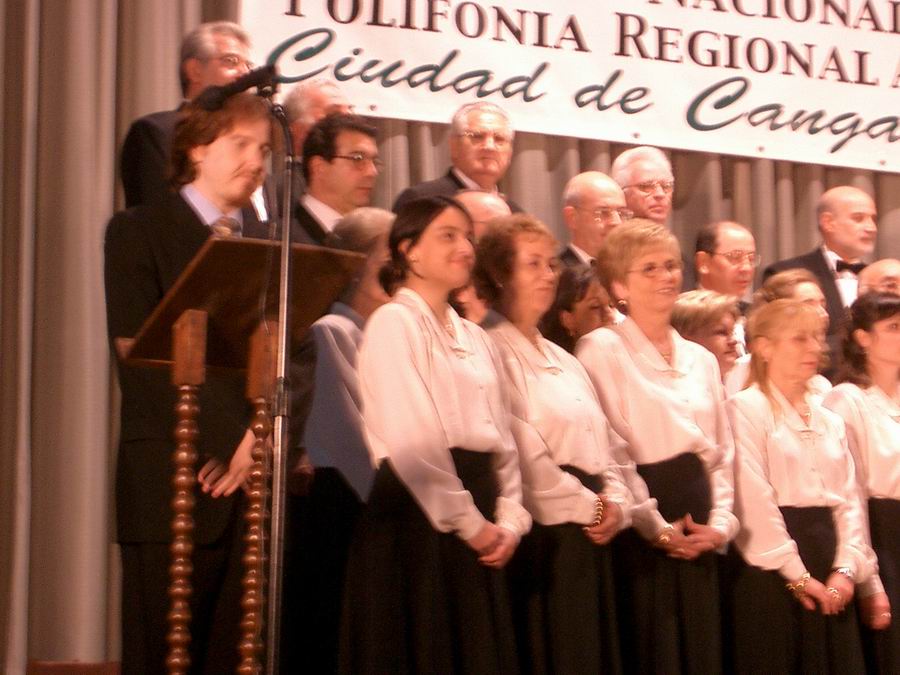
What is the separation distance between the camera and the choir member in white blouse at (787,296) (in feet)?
13.3

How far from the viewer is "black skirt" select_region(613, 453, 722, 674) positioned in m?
3.39

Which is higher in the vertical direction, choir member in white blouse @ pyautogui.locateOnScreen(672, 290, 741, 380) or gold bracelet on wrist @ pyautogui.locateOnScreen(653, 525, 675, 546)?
choir member in white blouse @ pyautogui.locateOnScreen(672, 290, 741, 380)

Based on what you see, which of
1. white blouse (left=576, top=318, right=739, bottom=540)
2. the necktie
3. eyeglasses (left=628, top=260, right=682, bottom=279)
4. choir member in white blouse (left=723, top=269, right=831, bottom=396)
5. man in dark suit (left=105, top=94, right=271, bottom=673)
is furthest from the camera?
choir member in white blouse (left=723, top=269, right=831, bottom=396)

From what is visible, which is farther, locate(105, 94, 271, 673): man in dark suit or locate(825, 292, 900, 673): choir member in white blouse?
locate(825, 292, 900, 673): choir member in white blouse

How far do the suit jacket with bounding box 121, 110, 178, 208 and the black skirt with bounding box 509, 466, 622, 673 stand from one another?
143 centimetres

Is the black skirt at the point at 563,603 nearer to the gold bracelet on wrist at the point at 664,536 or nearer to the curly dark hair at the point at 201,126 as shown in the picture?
the gold bracelet on wrist at the point at 664,536

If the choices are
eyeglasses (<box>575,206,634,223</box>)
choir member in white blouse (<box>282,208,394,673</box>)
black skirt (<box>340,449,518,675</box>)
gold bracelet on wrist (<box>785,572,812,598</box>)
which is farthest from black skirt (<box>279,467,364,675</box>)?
eyeglasses (<box>575,206,634,223</box>)

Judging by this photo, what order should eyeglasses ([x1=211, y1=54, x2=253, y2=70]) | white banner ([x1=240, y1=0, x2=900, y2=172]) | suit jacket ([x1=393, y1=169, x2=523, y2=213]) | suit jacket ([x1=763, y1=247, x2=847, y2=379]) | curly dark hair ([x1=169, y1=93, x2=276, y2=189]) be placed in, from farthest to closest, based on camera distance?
white banner ([x1=240, y1=0, x2=900, y2=172])
suit jacket ([x1=763, y1=247, x2=847, y2=379])
suit jacket ([x1=393, y1=169, x2=523, y2=213])
eyeglasses ([x1=211, y1=54, x2=253, y2=70])
curly dark hair ([x1=169, y1=93, x2=276, y2=189])

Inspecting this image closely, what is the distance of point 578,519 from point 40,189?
2643 millimetres

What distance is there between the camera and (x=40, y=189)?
5020mm

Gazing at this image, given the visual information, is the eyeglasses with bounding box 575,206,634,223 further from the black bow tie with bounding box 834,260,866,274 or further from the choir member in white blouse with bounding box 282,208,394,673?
the choir member in white blouse with bounding box 282,208,394,673

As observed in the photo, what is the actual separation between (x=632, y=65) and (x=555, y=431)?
2.61 metres

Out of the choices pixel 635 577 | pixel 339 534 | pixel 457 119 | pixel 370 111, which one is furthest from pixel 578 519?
pixel 370 111

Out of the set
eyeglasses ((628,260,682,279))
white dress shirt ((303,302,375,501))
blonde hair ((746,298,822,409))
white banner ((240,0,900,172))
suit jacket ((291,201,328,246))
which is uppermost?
white banner ((240,0,900,172))
